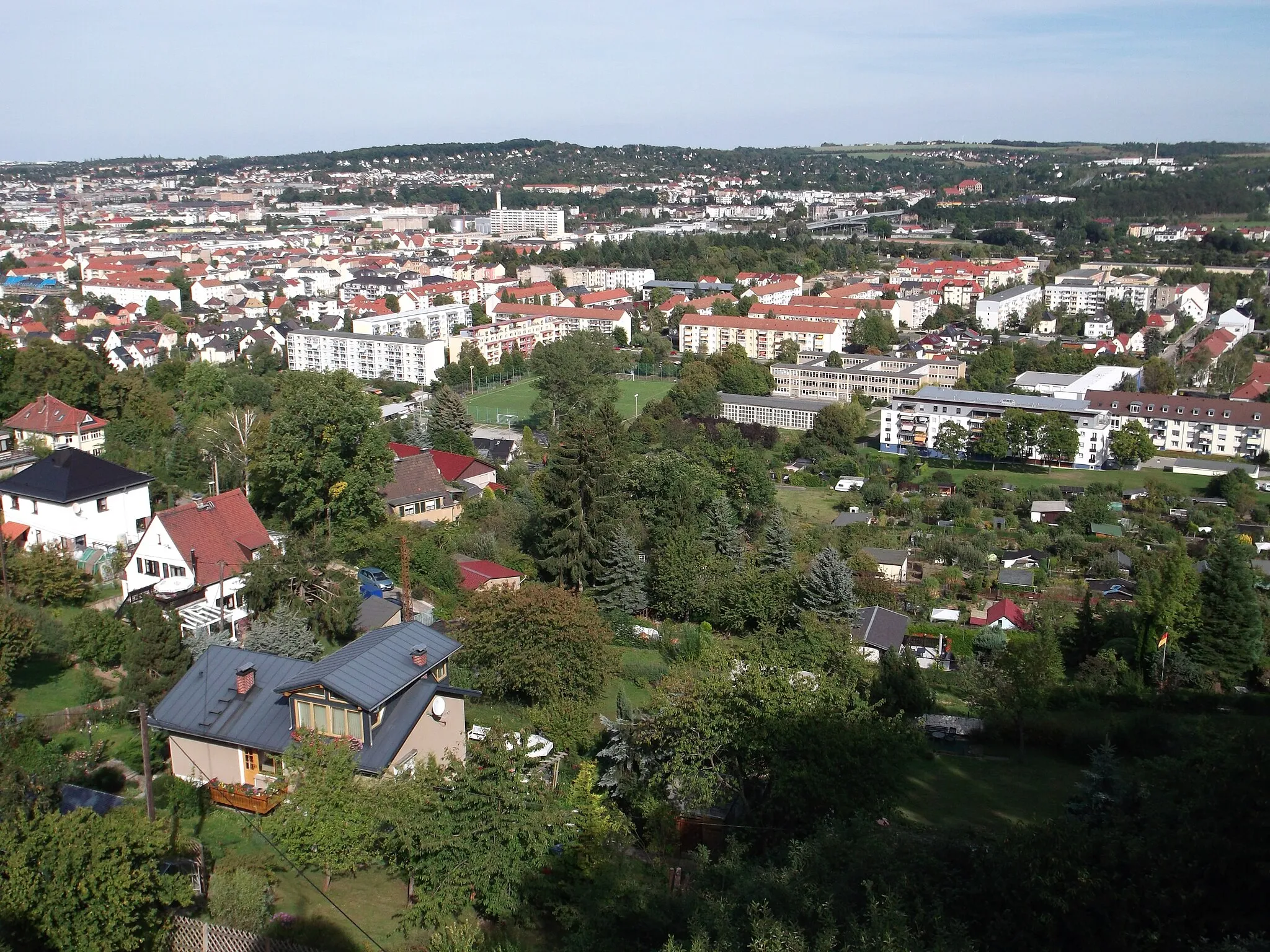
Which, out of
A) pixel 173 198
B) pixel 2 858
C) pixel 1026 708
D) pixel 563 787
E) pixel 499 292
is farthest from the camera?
pixel 173 198

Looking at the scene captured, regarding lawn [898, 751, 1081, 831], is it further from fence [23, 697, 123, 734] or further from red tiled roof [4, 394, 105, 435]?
red tiled roof [4, 394, 105, 435]

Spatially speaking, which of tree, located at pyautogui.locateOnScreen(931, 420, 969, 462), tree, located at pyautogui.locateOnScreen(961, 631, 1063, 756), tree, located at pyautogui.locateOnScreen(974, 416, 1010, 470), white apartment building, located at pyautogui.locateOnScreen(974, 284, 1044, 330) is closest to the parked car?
tree, located at pyautogui.locateOnScreen(961, 631, 1063, 756)

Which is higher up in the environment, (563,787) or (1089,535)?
(563,787)

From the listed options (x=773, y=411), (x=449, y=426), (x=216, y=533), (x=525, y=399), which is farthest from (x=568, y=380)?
(x=216, y=533)

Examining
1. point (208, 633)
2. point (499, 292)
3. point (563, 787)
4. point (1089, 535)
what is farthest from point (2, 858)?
point (499, 292)

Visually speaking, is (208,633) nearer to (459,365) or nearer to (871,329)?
(459,365)

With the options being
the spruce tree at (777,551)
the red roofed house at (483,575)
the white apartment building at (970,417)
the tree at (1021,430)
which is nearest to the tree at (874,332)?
the white apartment building at (970,417)

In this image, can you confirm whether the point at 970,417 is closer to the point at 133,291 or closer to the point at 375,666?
the point at 375,666

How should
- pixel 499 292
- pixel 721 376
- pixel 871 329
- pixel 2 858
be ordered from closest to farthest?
pixel 2 858, pixel 721 376, pixel 871 329, pixel 499 292
